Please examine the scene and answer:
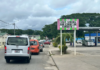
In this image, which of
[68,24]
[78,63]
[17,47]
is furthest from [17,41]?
[68,24]

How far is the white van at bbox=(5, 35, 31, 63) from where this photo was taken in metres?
11.5

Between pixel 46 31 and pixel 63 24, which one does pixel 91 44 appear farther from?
pixel 46 31

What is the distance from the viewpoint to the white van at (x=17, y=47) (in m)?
11.5

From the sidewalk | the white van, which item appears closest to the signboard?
the sidewalk

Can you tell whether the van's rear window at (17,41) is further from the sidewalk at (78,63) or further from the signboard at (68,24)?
the signboard at (68,24)

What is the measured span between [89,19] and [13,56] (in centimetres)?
7052

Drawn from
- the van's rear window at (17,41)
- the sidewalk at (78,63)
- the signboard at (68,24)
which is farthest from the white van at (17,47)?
the signboard at (68,24)

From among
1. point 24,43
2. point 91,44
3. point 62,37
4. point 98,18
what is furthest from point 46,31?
point 24,43

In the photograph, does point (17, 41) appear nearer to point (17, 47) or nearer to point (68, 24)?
point (17, 47)

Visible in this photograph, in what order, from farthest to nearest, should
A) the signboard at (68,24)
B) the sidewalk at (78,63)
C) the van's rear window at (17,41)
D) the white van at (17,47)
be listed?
1. the signboard at (68,24)
2. the van's rear window at (17,41)
3. the white van at (17,47)
4. the sidewalk at (78,63)

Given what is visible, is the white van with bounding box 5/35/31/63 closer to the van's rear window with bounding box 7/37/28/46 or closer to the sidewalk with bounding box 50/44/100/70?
the van's rear window with bounding box 7/37/28/46

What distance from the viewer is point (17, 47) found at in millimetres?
11570

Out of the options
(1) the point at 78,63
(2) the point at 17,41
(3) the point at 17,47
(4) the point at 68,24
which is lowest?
(1) the point at 78,63

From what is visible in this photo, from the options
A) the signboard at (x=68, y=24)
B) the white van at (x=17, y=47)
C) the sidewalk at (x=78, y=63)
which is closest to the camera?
the sidewalk at (x=78, y=63)
